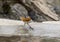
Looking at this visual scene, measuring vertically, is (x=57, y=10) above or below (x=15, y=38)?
below

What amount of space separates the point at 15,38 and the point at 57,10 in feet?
16.4

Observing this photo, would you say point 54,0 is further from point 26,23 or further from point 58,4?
point 26,23

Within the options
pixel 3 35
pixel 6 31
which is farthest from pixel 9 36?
pixel 6 31

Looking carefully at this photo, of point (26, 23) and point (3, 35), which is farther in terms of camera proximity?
point (26, 23)

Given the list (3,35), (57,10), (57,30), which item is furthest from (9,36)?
(57,10)

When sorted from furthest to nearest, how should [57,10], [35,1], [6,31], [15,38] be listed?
[57,10] < [35,1] < [6,31] < [15,38]

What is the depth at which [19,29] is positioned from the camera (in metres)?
3.13

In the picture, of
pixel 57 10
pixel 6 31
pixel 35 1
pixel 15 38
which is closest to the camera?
pixel 15 38

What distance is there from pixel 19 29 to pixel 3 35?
0.47 metres

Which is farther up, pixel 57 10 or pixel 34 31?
pixel 34 31

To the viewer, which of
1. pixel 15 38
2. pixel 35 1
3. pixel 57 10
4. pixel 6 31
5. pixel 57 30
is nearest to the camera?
pixel 15 38

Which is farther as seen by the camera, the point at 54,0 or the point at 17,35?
the point at 54,0

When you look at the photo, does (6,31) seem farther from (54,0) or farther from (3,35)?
(54,0)

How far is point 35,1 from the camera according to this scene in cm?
588
